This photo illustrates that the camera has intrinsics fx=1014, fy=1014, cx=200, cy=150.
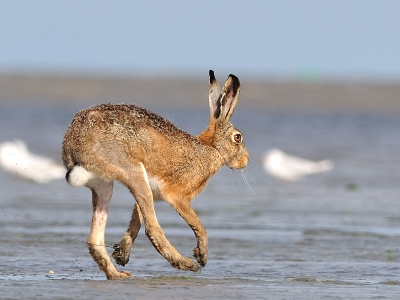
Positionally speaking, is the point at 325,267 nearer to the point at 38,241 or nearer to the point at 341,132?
→ the point at 38,241

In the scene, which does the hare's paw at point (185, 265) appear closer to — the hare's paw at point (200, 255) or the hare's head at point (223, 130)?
the hare's paw at point (200, 255)

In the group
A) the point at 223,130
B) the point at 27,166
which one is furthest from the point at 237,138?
the point at 27,166

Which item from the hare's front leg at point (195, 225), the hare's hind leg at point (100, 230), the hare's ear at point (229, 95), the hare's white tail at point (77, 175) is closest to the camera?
the hare's white tail at point (77, 175)

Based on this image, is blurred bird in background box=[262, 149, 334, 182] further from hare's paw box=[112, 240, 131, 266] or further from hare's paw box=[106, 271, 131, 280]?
hare's paw box=[106, 271, 131, 280]

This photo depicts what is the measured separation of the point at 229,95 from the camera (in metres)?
8.46

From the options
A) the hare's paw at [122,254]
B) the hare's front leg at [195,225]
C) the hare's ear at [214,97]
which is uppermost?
the hare's ear at [214,97]

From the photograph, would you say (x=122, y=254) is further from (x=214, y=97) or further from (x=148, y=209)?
(x=214, y=97)

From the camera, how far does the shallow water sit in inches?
290

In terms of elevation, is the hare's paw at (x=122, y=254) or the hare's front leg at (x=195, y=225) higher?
the hare's front leg at (x=195, y=225)

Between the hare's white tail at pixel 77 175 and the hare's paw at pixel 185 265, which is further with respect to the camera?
the hare's paw at pixel 185 265

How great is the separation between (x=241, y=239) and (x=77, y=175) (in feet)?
10.1

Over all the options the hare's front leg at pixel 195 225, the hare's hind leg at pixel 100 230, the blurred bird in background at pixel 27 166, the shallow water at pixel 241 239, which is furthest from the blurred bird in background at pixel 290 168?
the hare's hind leg at pixel 100 230

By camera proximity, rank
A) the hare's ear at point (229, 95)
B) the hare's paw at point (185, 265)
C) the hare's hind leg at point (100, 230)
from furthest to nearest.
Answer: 1. the hare's ear at point (229, 95)
2. the hare's hind leg at point (100, 230)
3. the hare's paw at point (185, 265)

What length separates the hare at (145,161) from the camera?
7.58 metres
